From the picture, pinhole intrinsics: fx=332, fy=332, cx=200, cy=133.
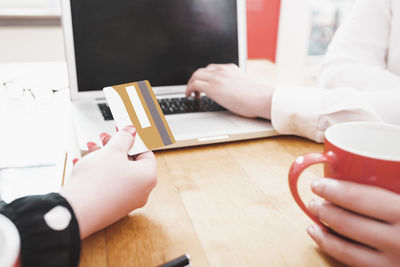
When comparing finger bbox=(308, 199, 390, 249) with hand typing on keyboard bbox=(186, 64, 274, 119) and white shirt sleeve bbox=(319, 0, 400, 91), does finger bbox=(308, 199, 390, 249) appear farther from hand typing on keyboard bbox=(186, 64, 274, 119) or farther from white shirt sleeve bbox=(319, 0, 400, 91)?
white shirt sleeve bbox=(319, 0, 400, 91)

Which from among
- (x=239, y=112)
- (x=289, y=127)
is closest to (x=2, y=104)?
(x=239, y=112)

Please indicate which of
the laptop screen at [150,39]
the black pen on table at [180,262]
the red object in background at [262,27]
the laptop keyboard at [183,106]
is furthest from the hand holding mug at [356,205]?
the red object in background at [262,27]

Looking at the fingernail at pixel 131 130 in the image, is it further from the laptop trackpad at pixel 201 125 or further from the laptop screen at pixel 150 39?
the laptop screen at pixel 150 39

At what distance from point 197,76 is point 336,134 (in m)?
0.49

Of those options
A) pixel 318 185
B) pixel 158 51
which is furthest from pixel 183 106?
pixel 318 185

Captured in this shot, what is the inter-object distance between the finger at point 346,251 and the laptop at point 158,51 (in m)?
0.31

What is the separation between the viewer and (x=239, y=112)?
0.71m

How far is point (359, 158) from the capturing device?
0.29 meters

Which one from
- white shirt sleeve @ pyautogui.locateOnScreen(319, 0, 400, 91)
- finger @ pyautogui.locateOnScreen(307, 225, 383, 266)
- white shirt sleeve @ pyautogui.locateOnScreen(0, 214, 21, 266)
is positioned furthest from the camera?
white shirt sleeve @ pyautogui.locateOnScreen(319, 0, 400, 91)

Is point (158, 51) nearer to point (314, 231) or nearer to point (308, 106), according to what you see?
point (308, 106)

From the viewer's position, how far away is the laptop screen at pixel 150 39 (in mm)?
764

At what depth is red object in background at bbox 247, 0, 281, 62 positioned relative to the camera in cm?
206

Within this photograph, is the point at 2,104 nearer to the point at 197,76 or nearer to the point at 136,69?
the point at 136,69

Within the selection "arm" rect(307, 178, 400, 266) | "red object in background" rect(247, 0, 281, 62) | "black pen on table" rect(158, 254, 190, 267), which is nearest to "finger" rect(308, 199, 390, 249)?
"arm" rect(307, 178, 400, 266)
